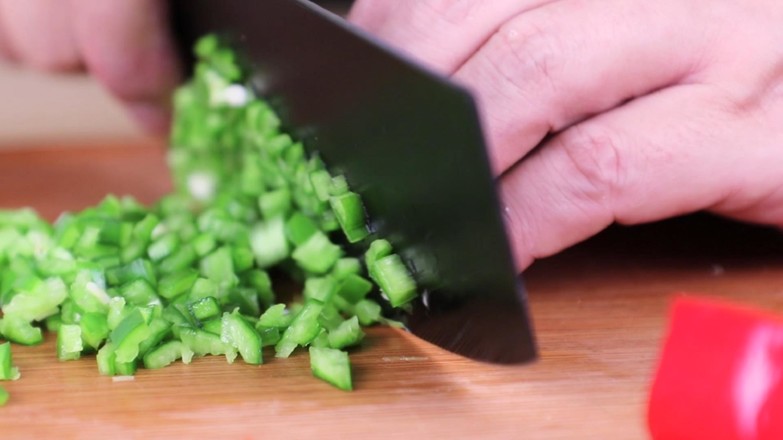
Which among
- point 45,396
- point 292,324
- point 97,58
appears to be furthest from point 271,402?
point 97,58

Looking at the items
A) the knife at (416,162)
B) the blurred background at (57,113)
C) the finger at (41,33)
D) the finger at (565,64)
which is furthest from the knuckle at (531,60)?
the blurred background at (57,113)

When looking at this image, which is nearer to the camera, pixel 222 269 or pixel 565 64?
pixel 565 64

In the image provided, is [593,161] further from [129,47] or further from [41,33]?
[41,33]

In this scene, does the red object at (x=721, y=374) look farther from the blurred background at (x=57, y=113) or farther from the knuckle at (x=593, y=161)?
the blurred background at (x=57, y=113)

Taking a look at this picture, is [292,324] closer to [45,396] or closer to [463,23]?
[45,396]

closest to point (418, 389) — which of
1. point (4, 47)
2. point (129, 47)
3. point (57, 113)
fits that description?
point (129, 47)
